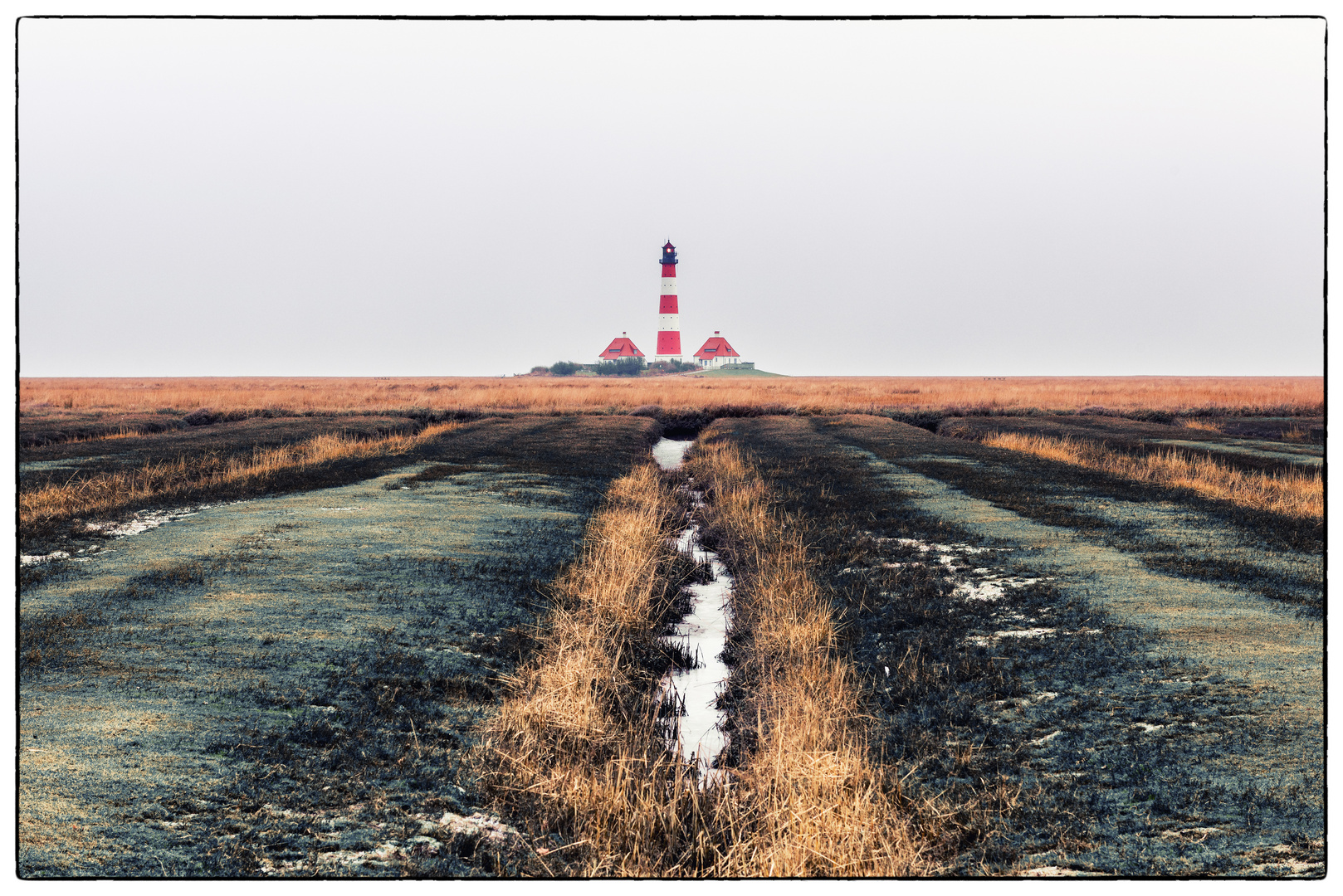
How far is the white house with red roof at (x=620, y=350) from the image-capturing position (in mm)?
122750

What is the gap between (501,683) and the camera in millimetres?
7707

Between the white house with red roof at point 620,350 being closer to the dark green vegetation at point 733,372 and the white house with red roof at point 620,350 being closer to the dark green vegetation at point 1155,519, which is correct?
the dark green vegetation at point 733,372

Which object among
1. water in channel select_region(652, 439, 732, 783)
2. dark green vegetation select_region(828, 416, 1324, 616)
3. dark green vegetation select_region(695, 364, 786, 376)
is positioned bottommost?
water in channel select_region(652, 439, 732, 783)

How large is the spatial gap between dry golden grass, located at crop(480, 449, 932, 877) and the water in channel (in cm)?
24

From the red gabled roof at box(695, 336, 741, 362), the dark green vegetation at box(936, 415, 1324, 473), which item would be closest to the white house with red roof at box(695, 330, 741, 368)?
the red gabled roof at box(695, 336, 741, 362)

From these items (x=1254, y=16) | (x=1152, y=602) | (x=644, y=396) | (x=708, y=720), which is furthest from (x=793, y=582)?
(x=644, y=396)

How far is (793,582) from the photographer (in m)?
10.7

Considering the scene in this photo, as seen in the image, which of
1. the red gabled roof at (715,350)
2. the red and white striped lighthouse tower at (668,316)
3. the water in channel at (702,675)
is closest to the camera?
the water in channel at (702,675)

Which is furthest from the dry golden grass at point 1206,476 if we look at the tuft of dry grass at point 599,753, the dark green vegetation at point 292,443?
the dark green vegetation at point 292,443

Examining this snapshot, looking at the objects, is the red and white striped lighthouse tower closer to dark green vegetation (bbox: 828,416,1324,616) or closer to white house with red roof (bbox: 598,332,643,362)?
white house with red roof (bbox: 598,332,643,362)

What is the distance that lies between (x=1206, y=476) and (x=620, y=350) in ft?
355

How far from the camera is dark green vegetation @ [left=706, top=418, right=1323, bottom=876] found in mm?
5023

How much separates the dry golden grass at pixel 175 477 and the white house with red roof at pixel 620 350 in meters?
95.1

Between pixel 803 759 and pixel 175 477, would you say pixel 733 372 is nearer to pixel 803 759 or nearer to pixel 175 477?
pixel 175 477
